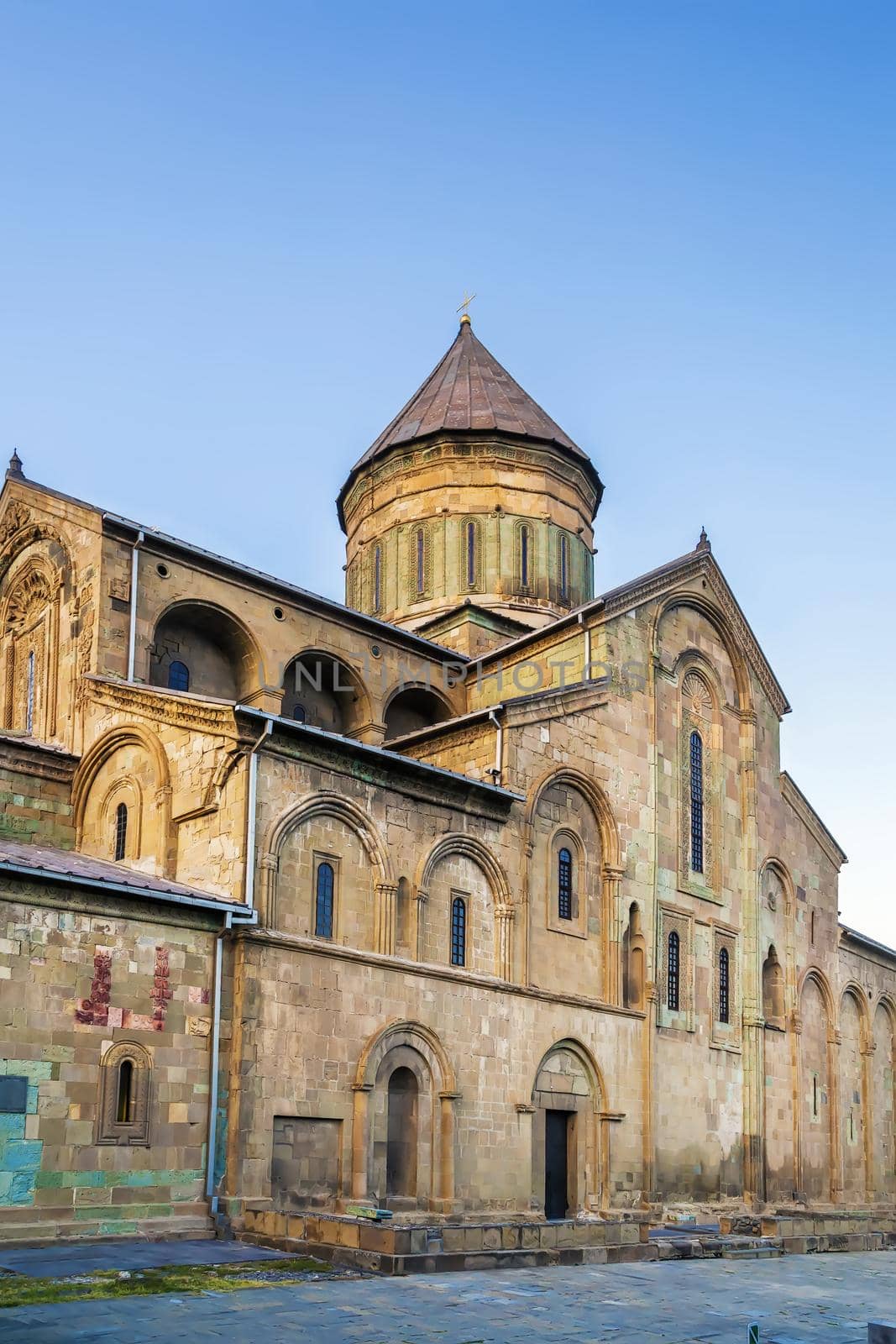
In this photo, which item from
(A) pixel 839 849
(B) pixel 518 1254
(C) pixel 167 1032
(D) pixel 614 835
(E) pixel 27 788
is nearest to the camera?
(B) pixel 518 1254

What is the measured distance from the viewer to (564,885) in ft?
87.8

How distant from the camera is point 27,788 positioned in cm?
2448

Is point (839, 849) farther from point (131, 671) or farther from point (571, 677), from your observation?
point (131, 671)

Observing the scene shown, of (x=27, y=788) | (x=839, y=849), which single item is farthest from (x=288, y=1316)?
(x=839, y=849)

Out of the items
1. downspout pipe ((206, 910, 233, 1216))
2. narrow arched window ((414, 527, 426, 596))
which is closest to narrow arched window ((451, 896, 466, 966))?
downspout pipe ((206, 910, 233, 1216))

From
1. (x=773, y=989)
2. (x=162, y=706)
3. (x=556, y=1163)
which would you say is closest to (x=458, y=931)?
(x=556, y=1163)

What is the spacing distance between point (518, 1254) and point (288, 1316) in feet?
16.6

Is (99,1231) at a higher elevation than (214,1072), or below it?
below

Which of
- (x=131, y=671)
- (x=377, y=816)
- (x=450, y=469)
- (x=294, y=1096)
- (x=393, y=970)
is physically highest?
(x=450, y=469)

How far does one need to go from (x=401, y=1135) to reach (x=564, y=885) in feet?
20.5

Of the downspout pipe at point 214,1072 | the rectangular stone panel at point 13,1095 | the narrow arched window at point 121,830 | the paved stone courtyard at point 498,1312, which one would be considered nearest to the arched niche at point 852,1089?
the paved stone courtyard at point 498,1312

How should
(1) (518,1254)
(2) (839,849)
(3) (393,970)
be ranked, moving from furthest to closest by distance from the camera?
(2) (839,849), (3) (393,970), (1) (518,1254)

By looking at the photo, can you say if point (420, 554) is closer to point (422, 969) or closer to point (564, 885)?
point (564, 885)

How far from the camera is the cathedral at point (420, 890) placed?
61.9ft
